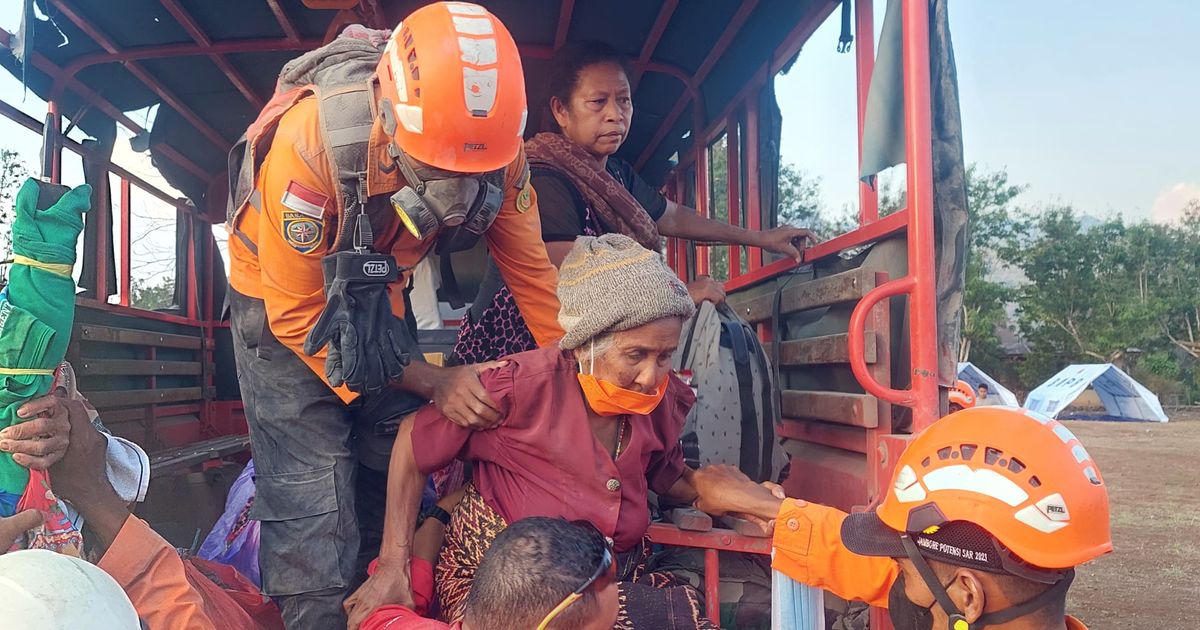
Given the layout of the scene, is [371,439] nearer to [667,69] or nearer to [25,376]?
[25,376]

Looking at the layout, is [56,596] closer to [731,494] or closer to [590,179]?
[731,494]

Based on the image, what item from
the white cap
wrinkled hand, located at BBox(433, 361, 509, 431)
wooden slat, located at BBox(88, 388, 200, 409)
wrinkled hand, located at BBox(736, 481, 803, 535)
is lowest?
wrinkled hand, located at BBox(736, 481, 803, 535)

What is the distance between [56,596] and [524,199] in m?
1.54

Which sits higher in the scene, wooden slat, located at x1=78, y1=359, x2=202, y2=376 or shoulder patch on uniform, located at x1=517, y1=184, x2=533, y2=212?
shoulder patch on uniform, located at x1=517, y1=184, x2=533, y2=212

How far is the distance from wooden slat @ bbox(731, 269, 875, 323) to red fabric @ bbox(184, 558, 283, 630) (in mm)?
1901

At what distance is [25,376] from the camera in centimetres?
183

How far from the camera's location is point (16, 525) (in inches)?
65.4

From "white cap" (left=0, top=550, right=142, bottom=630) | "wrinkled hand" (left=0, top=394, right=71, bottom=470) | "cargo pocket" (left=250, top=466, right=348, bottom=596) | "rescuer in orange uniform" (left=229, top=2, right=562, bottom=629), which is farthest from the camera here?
"cargo pocket" (left=250, top=466, right=348, bottom=596)

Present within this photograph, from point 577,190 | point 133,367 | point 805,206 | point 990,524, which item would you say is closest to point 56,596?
point 990,524

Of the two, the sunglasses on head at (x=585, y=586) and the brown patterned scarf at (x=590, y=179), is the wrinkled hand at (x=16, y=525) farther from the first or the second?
the brown patterned scarf at (x=590, y=179)

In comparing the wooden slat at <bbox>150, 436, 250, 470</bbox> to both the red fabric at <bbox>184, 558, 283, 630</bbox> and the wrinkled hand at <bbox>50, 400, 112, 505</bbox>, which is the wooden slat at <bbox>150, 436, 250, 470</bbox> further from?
the wrinkled hand at <bbox>50, 400, 112, 505</bbox>

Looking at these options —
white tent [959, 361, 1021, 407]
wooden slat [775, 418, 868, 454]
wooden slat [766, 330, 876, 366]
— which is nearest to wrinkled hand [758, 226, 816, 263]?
wooden slat [766, 330, 876, 366]

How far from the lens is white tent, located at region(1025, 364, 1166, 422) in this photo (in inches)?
714

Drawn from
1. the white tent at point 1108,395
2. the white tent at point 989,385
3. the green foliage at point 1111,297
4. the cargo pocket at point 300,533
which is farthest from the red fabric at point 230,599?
the green foliage at point 1111,297
